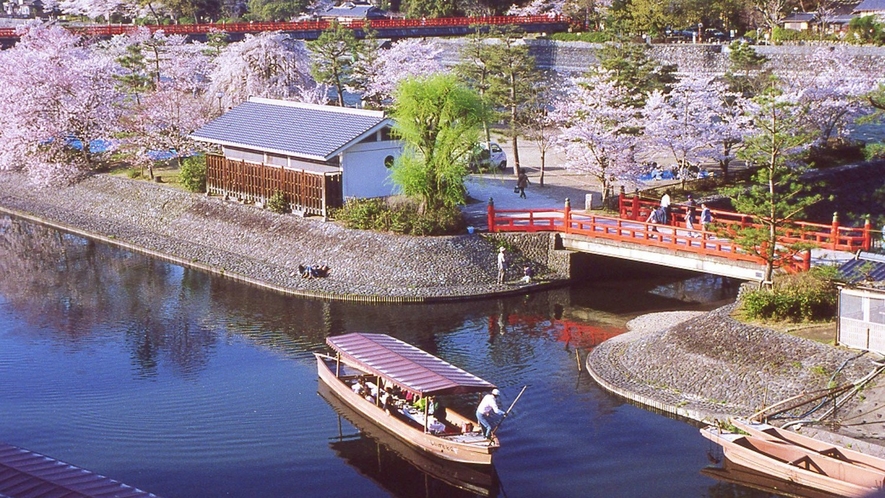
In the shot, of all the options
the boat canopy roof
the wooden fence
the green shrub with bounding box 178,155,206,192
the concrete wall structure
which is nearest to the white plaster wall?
the wooden fence

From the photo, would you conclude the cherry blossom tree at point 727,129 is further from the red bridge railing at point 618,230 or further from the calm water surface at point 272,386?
the calm water surface at point 272,386

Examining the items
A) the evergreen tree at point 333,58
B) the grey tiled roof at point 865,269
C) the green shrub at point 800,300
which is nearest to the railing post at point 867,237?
the grey tiled roof at point 865,269

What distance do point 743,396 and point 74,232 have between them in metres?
35.2

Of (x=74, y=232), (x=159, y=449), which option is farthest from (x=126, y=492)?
(x=74, y=232)

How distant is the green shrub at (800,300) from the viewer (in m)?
29.7

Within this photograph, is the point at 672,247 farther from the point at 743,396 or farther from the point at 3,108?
the point at 3,108

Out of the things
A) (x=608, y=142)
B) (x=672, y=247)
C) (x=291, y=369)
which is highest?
(x=608, y=142)

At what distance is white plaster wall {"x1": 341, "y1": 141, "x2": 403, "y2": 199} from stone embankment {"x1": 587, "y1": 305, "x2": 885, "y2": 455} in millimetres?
15022

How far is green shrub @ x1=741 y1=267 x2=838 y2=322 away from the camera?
29684mm

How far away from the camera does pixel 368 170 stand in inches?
1708

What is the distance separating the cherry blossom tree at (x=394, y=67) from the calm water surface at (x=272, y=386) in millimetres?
27355

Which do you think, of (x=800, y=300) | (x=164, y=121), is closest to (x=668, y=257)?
(x=800, y=300)

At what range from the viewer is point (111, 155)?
58.6 m

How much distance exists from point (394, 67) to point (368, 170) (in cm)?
2763
